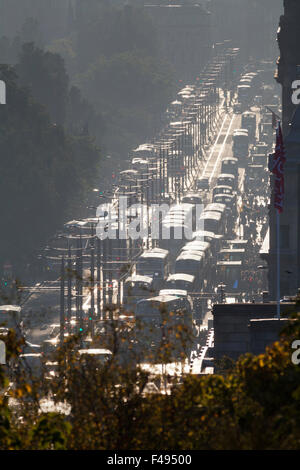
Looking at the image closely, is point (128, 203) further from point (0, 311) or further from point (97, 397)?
point (97, 397)

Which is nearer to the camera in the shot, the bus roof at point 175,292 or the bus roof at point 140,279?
the bus roof at point 175,292

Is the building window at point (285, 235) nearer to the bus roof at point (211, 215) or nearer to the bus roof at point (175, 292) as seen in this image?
the bus roof at point (175, 292)

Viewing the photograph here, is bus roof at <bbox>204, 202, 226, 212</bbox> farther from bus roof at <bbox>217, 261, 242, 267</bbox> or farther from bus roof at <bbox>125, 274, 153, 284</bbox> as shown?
bus roof at <bbox>125, 274, 153, 284</bbox>

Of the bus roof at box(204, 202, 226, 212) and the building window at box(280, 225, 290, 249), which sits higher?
the bus roof at box(204, 202, 226, 212)

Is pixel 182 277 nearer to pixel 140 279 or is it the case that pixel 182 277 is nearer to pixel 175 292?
pixel 140 279

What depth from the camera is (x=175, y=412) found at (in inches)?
1607

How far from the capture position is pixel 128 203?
19062 centimetres

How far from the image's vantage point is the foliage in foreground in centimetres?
3797

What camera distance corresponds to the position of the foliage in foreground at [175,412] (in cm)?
3797

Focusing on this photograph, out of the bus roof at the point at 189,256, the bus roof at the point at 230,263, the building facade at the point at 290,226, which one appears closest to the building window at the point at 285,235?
the building facade at the point at 290,226

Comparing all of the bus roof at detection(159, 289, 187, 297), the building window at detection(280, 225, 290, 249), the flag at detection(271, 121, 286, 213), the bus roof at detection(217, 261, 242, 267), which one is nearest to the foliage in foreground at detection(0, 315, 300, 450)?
the flag at detection(271, 121, 286, 213)
